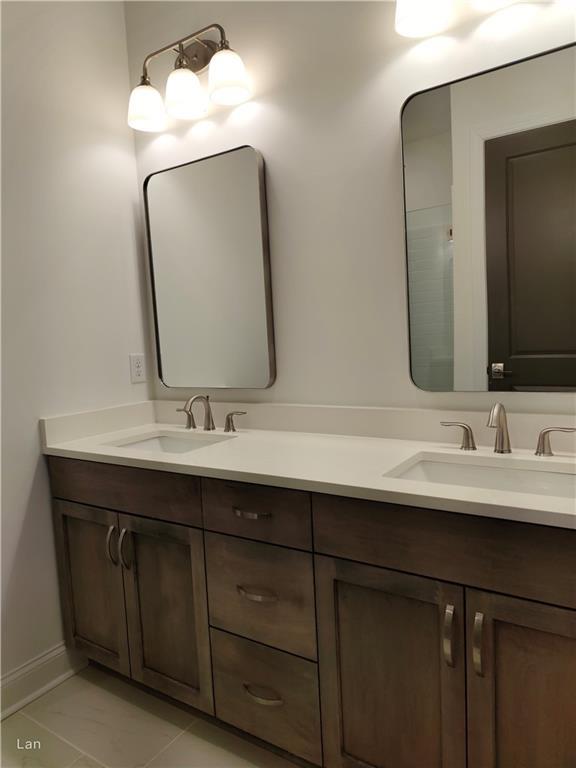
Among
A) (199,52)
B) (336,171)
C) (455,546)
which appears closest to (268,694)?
(455,546)

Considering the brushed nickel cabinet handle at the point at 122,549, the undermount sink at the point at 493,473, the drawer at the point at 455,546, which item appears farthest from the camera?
the brushed nickel cabinet handle at the point at 122,549

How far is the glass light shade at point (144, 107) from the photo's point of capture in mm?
1925

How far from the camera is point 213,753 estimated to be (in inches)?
59.2

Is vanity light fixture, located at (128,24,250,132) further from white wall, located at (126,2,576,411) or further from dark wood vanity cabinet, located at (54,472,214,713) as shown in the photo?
Result: dark wood vanity cabinet, located at (54,472,214,713)

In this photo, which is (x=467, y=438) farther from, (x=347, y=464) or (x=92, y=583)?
(x=92, y=583)

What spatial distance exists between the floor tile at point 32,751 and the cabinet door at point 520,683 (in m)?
1.18

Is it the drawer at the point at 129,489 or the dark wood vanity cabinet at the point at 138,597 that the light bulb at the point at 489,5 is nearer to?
the drawer at the point at 129,489

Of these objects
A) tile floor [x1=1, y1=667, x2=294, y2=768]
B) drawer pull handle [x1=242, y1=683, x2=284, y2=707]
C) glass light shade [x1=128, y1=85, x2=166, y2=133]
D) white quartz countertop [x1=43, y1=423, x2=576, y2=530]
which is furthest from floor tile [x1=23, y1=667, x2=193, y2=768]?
glass light shade [x1=128, y1=85, x2=166, y2=133]

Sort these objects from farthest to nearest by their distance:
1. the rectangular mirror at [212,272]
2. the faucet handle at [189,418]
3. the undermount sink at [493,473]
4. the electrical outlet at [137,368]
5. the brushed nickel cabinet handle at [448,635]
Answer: the electrical outlet at [137,368]
the faucet handle at [189,418]
the rectangular mirror at [212,272]
the undermount sink at [493,473]
the brushed nickel cabinet handle at [448,635]

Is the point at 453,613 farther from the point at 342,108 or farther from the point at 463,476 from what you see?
the point at 342,108

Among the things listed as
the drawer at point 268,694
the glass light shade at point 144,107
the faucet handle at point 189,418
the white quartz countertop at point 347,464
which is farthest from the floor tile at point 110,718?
the glass light shade at point 144,107

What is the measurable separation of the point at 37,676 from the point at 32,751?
0.93 feet

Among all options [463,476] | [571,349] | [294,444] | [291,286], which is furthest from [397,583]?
[291,286]

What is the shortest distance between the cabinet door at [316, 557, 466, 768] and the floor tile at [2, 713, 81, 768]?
815 millimetres
